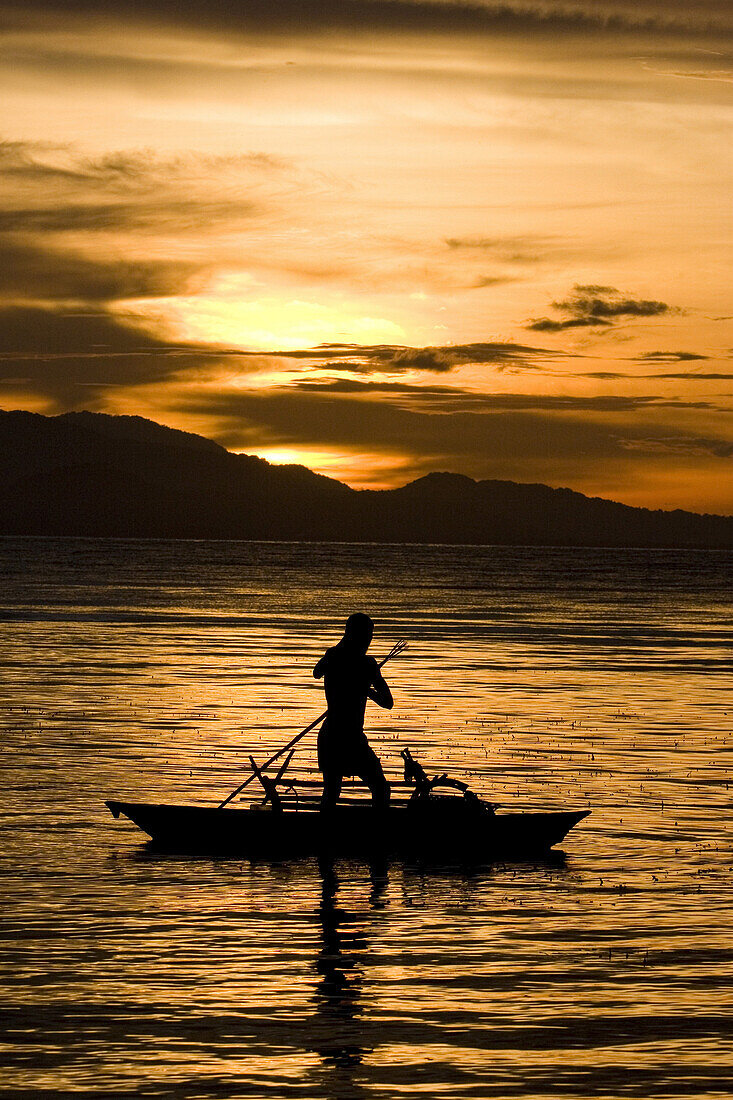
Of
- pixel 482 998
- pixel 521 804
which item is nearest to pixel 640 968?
pixel 482 998

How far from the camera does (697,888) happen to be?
15.9 metres

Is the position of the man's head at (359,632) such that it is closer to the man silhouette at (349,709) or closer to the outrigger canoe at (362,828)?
the man silhouette at (349,709)

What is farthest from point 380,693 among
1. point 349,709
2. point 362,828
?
point 362,828

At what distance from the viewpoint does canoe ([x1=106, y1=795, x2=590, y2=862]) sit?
17.4 meters

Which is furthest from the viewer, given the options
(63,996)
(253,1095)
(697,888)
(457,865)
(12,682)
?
(12,682)

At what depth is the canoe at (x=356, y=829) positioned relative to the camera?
57.0ft

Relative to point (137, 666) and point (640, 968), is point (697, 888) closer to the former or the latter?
point (640, 968)

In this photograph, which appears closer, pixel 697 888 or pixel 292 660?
pixel 697 888

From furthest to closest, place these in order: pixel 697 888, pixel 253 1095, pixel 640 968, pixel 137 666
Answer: pixel 137 666 → pixel 697 888 → pixel 640 968 → pixel 253 1095

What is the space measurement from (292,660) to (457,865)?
93.0 feet

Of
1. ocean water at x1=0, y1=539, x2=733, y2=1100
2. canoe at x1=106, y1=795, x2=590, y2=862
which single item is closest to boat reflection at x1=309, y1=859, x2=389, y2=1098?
ocean water at x1=0, y1=539, x2=733, y2=1100

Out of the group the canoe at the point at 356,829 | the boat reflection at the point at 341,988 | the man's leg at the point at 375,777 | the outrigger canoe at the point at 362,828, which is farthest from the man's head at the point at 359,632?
the boat reflection at the point at 341,988

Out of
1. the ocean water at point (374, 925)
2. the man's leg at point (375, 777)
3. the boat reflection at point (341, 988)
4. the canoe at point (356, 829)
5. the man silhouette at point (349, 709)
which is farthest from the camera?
the canoe at point (356, 829)

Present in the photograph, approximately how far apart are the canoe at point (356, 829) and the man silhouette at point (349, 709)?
23.0 inches
